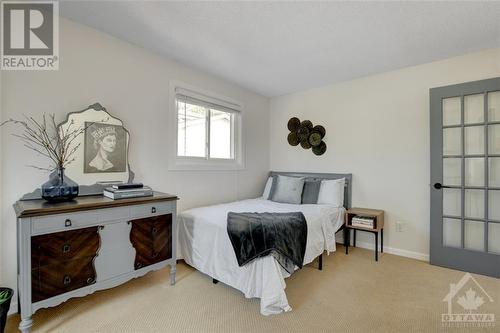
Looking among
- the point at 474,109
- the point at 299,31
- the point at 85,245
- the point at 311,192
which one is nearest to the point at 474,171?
the point at 474,109

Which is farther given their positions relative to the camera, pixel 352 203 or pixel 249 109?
pixel 249 109

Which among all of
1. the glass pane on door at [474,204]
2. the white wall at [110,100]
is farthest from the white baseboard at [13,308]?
the glass pane on door at [474,204]

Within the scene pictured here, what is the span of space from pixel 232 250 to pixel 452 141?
8.96 feet

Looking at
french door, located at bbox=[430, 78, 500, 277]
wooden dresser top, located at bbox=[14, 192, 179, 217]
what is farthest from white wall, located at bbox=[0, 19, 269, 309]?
french door, located at bbox=[430, 78, 500, 277]

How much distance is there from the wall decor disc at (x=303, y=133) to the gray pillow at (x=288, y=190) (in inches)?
29.9

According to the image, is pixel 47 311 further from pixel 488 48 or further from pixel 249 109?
pixel 488 48

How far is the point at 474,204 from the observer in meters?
2.59

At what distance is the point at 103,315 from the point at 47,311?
446 mm

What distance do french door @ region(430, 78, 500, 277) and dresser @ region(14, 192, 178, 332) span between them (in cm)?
297

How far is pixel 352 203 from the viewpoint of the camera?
3.47 meters

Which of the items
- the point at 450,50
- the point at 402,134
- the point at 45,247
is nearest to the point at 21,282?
the point at 45,247

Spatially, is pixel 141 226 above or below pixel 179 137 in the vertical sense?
below

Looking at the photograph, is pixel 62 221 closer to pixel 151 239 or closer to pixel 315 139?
pixel 151 239

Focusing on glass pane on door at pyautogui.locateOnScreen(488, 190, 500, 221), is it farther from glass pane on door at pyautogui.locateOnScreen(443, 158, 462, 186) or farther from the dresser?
the dresser
